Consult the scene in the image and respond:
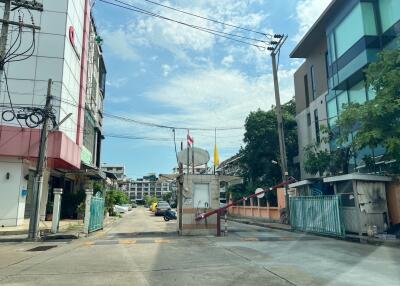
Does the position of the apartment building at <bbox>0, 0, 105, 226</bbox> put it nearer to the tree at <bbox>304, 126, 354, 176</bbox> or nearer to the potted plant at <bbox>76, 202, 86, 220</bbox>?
the potted plant at <bbox>76, 202, 86, 220</bbox>

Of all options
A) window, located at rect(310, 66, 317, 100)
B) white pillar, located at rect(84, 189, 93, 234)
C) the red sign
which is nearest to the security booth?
white pillar, located at rect(84, 189, 93, 234)

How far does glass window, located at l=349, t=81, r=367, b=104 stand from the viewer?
2087 centimetres

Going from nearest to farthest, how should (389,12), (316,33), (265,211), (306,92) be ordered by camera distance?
(389,12)
(316,33)
(306,92)
(265,211)

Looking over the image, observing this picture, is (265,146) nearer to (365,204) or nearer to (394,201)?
(394,201)

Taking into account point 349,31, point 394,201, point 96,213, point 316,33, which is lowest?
point 96,213

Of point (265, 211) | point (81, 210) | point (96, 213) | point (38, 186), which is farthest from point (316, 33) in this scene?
point (38, 186)

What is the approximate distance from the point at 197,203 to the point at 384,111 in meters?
9.47

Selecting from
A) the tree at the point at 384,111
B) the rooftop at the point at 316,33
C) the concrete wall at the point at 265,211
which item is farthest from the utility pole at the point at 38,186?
the concrete wall at the point at 265,211

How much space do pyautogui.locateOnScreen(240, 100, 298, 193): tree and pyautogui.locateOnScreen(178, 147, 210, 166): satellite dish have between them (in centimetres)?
1871

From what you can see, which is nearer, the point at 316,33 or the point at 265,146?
the point at 316,33

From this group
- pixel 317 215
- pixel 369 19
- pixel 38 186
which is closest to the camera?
pixel 38 186

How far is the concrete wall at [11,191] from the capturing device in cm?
1982

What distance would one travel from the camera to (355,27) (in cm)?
2086

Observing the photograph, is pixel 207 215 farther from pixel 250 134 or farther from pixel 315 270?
pixel 250 134
